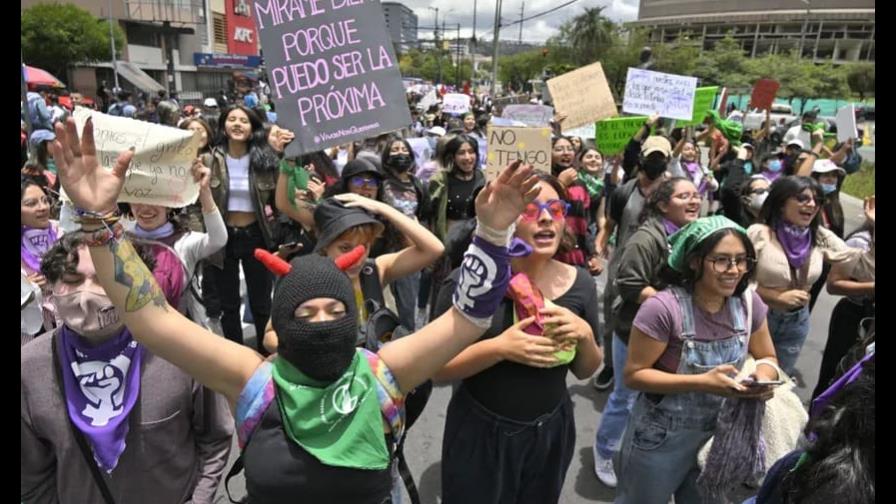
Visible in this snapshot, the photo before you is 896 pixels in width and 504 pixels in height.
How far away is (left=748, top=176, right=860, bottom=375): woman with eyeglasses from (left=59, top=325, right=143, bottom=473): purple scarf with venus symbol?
3156 millimetres

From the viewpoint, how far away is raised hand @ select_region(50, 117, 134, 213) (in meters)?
1.45

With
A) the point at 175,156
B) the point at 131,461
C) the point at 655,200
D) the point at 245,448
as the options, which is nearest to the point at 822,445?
the point at 245,448

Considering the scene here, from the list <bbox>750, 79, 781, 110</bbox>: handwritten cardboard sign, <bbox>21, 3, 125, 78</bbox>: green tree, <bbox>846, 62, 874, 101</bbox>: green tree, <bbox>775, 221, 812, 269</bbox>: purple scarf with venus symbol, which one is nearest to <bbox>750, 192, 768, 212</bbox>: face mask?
<bbox>775, 221, 812, 269</bbox>: purple scarf with venus symbol

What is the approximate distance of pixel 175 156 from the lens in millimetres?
2672

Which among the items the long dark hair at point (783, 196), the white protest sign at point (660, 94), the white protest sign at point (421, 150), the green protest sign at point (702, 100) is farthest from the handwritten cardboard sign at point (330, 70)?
the green protest sign at point (702, 100)

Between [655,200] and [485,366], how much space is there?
1915 mm

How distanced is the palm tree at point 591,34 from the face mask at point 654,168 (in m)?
53.5

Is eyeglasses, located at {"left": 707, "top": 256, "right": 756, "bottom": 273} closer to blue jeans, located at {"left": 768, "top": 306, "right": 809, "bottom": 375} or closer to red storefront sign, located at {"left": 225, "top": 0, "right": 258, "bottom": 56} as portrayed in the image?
blue jeans, located at {"left": 768, "top": 306, "right": 809, "bottom": 375}

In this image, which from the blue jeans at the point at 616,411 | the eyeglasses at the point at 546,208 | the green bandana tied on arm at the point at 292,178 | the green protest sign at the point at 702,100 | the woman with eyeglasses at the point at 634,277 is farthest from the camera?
the green protest sign at the point at 702,100

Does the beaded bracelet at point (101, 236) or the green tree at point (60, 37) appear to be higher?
the green tree at point (60, 37)

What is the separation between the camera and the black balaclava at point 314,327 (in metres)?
1.52

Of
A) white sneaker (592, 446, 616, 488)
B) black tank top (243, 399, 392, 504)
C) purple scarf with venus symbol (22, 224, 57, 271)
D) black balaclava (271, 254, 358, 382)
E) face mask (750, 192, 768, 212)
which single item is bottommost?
white sneaker (592, 446, 616, 488)

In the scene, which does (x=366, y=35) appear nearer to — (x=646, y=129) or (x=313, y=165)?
(x=313, y=165)

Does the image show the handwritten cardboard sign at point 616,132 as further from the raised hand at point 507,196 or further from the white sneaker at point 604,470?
the raised hand at point 507,196
